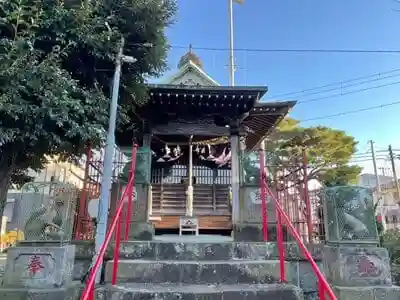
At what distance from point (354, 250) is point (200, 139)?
707 centimetres

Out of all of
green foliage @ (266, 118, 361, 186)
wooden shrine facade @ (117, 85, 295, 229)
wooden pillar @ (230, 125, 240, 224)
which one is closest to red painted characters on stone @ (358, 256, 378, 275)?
wooden pillar @ (230, 125, 240, 224)

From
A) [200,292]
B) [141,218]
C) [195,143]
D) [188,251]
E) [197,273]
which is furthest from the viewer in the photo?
[195,143]

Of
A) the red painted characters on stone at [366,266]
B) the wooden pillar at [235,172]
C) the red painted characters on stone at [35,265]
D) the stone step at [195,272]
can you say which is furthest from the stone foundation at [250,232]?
the red painted characters on stone at [35,265]

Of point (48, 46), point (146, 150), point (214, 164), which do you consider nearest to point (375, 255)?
point (146, 150)

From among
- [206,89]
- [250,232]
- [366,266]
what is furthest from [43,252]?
[206,89]

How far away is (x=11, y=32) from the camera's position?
450cm

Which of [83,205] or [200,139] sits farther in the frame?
[200,139]

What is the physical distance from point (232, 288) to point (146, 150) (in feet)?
10.9

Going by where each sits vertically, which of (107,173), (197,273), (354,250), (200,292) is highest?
(107,173)

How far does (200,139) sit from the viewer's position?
32.8 ft

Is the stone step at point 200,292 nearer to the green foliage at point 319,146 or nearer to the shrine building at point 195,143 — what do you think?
the shrine building at point 195,143

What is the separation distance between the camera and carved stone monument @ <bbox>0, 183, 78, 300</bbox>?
3385mm

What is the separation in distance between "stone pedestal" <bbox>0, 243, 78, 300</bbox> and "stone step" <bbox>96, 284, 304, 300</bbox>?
569mm

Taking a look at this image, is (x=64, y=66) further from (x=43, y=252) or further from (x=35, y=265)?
(x=35, y=265)
